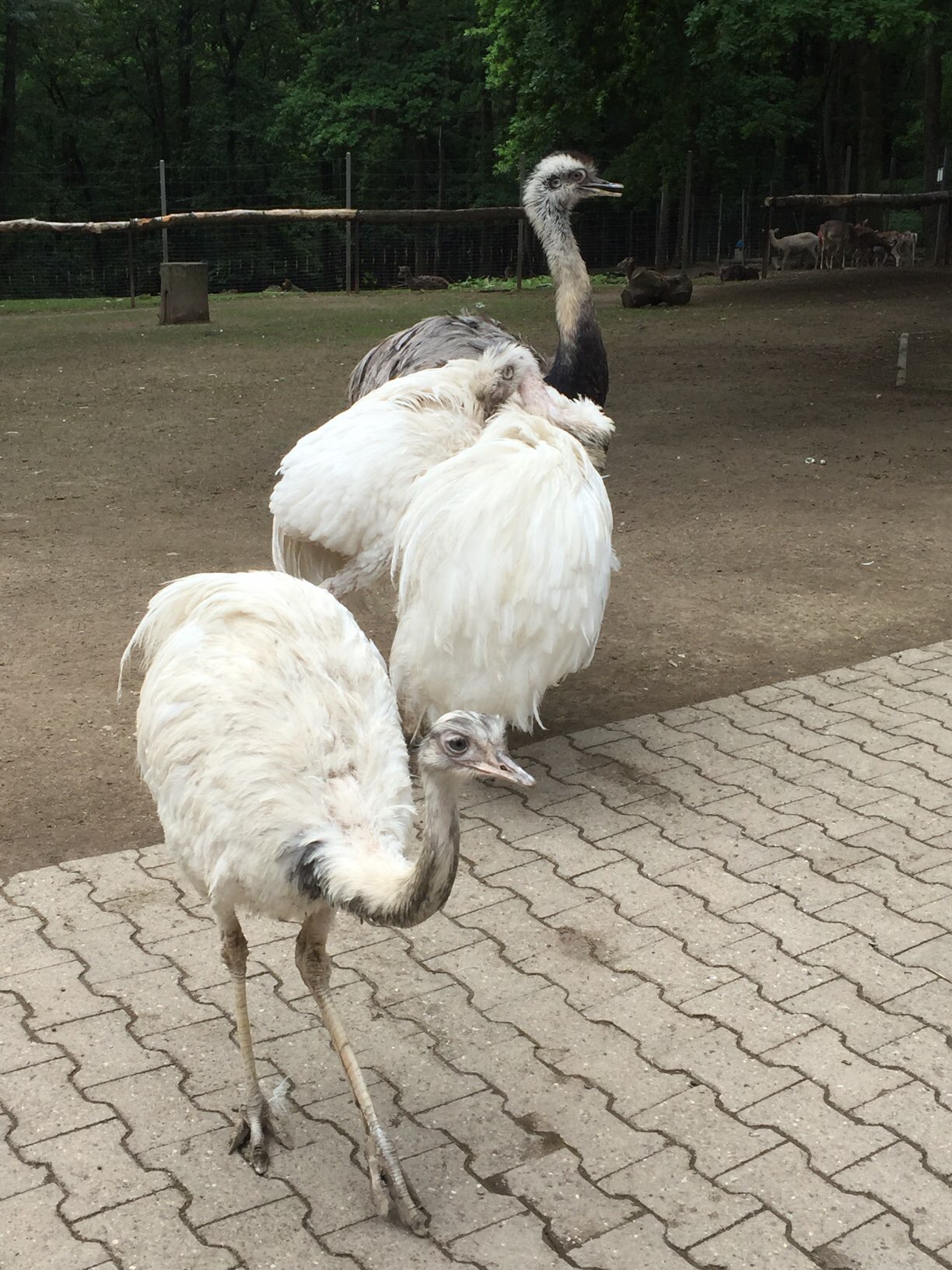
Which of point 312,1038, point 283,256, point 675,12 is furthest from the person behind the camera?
point 283,256

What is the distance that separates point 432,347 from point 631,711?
2.31 m

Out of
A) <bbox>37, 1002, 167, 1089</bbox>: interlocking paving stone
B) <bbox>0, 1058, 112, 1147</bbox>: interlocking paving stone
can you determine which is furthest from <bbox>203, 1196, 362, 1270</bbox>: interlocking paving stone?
<bbox>37, 1002, 167, 1089</bbox>: interlocking paving stone

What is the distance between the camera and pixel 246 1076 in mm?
3262

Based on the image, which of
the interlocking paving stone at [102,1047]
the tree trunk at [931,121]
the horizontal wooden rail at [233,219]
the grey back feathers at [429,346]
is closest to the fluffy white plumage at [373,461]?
the grey back feathers at [429,346]

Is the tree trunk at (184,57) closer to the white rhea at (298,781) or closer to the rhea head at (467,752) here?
the white rhea at (298,781)

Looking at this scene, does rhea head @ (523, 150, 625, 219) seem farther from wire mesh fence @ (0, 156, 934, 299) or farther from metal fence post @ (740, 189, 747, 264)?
metal fence post @ (740, 189, 747, 264)

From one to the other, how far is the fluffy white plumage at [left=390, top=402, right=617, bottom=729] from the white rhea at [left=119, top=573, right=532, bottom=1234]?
3.59 feet

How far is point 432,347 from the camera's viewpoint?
702cm

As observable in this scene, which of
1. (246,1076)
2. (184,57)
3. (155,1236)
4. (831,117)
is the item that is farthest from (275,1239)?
(184,57)

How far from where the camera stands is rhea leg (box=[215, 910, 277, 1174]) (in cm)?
320

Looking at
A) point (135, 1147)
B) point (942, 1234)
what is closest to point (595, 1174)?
point (942, 1234)

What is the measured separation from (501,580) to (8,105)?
31.0 metres

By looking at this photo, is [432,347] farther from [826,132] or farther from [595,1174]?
[826,132]

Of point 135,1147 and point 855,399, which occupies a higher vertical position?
point 855,399
